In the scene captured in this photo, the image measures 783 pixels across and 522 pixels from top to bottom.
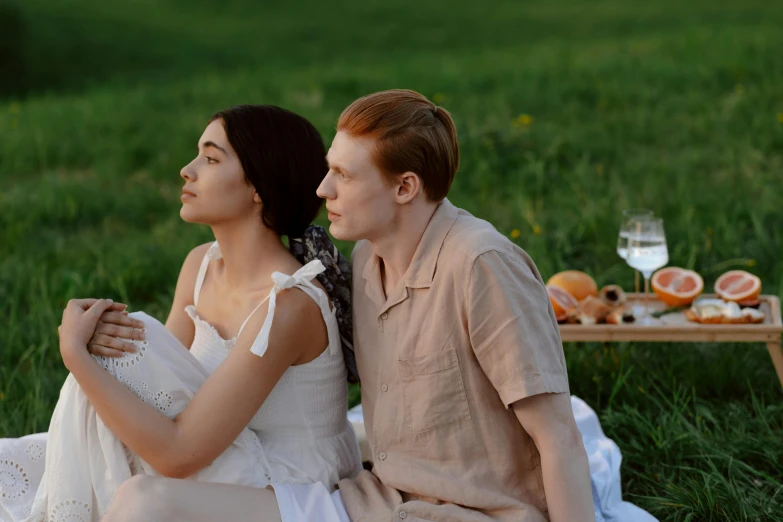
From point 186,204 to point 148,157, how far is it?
215 inches

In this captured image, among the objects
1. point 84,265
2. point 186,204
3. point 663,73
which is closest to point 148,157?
point 84,265

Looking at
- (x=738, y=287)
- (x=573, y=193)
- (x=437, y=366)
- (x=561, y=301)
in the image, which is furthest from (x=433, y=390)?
(x=573, y=193)

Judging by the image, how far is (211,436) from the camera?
2.65 m

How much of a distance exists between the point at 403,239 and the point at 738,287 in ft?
6.73

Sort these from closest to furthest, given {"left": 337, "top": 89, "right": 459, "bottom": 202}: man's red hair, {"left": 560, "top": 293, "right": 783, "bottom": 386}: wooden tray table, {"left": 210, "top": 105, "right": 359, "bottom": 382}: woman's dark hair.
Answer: {"left": 337, "top": 89, "right": 459, "bottom": 202}: man's red hair → {"left": 210, "top": 105, "right": 359, "bottom": 382}: woman's dark hair → {"left": 560, "top": 293, "right": 783, "bottom": 386}: wooden tray table

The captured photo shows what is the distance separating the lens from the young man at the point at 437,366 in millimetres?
2406

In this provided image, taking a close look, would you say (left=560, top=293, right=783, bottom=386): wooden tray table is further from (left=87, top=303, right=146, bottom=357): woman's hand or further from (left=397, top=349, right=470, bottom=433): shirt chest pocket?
(left=87, top=303, right=146, bottom=357): woman's hand

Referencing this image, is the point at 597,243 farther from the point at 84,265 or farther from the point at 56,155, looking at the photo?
the point at 56,155

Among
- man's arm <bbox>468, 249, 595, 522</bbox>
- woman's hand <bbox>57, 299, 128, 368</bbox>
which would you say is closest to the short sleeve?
man's arm <bbox>468, 249, 595, 522</bbox>

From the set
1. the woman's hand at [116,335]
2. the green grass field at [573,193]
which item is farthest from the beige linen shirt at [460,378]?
the green grass field at [573,193]

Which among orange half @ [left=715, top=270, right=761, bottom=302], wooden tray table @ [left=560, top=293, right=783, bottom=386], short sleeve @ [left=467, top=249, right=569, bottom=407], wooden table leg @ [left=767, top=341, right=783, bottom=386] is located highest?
short sleeve @ [left=467, top=249, right=569, bottom=407]

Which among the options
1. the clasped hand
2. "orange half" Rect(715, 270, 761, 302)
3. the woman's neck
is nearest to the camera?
the clasped hand

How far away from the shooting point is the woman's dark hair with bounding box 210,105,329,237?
9.39ft

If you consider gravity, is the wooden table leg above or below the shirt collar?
below
